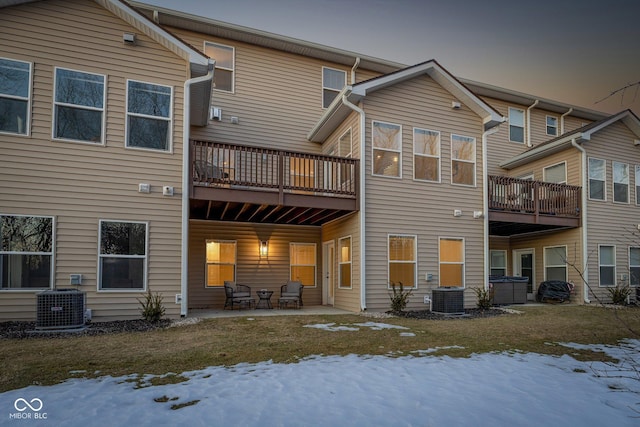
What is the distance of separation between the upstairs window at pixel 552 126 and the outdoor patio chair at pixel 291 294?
12.6m

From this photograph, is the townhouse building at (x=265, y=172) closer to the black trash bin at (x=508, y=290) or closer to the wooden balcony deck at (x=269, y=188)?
the wooden balcony deck at (x=269, y=188)

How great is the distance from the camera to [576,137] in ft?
45.0

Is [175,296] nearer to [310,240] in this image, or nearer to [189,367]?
[189,367]

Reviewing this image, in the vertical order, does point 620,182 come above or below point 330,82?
below

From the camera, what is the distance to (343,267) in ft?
A: 39.3

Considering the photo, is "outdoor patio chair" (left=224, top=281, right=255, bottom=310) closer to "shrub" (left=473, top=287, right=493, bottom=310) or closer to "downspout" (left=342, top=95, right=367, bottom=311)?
"downspout" (left=342, top=95, right=367, bottom=311)

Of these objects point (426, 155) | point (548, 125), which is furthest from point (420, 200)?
point (548, 125)

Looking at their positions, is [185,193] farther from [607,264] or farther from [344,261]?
[607,264]

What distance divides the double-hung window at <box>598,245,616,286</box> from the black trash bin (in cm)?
302

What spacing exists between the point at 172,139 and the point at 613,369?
886 centimetres

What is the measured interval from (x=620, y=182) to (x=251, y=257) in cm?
1293

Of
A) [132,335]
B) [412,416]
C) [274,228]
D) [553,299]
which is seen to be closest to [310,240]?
[274,228]

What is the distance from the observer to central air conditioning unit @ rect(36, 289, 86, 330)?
751 centimetres

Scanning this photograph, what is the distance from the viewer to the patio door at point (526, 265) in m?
15.6
